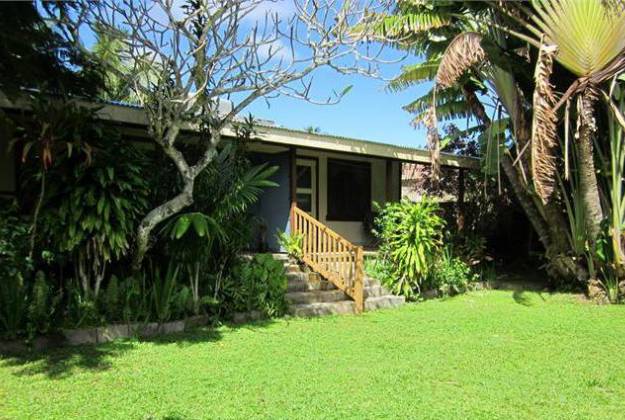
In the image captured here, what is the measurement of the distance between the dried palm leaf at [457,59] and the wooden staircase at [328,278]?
339 cm

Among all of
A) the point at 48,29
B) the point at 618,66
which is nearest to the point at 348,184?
the point at 618,66

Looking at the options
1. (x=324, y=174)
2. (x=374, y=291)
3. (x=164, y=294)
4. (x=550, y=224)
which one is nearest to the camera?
(x=164, y=294)

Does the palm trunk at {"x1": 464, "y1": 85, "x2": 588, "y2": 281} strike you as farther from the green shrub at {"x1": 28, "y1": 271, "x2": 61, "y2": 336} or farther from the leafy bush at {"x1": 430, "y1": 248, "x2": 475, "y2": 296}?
the green shrub at {"x1": 28, "y1": 271, "x2": 61, "y2": 336}

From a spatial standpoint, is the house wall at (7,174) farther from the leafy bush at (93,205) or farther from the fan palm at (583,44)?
the fan palm at (583,44)

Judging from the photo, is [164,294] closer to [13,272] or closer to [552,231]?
[13,272]

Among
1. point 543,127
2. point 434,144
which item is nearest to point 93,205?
point 434,144

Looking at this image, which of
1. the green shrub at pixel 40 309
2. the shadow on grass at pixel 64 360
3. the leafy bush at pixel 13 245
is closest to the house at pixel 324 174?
the leafy bush at pixel 13 245

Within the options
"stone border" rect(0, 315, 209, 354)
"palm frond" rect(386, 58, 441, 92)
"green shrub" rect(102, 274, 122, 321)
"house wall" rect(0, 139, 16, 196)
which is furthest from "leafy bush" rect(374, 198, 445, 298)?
"house wall" rect(0, 139, 16, 196)

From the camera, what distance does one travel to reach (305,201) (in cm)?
1305

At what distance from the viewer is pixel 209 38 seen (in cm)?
764

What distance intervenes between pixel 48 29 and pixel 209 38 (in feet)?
6.99

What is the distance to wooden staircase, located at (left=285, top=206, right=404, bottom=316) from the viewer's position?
357 inches

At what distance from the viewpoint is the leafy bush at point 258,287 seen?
790cm

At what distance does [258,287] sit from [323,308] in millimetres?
1322
